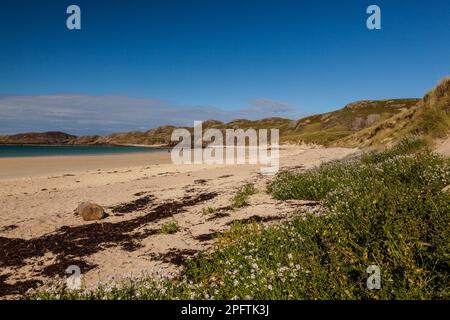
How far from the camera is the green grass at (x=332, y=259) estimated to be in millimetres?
4309

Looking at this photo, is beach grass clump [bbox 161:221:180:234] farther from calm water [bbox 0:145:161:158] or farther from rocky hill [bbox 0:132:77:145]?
rocky hill [bbox 0:132:77:145]

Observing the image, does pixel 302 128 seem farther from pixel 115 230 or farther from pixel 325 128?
pixel 115 230

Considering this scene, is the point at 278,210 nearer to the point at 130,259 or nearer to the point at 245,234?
the point at 245,234

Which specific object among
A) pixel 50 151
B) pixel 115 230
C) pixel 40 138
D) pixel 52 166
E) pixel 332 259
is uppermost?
pixel 40 138

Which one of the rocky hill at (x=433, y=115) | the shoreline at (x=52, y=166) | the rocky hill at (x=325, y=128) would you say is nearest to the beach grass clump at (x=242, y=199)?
the rocky hill at (x=433, y=115)

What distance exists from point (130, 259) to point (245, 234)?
283cm

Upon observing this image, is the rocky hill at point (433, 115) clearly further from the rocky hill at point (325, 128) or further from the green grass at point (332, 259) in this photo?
the green grass at point (332, 259)

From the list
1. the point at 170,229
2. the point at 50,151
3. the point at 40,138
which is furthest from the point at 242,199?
the point at 40,138

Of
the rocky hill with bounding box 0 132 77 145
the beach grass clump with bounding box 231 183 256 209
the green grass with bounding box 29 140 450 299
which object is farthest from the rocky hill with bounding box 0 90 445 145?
the green grass with bounding box 29 140 450 299

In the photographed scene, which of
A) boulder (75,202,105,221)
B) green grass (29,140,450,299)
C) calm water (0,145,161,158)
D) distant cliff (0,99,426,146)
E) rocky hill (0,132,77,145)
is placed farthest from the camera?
rocky hill (0,132,77,145)

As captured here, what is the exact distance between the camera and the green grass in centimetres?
431

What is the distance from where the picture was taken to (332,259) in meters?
4.95
